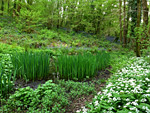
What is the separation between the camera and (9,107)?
1.85 meters

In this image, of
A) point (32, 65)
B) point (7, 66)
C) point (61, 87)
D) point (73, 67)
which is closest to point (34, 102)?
point (61, 87)

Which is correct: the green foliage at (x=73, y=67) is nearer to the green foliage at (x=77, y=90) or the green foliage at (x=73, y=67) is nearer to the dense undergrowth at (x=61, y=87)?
the dense undergrowth at (x=61, y=87)

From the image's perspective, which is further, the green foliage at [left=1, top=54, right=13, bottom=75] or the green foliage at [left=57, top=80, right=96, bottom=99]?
the green foliage at [left=1, top=54, right=13, bottom=75]

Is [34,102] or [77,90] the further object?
[77,90]

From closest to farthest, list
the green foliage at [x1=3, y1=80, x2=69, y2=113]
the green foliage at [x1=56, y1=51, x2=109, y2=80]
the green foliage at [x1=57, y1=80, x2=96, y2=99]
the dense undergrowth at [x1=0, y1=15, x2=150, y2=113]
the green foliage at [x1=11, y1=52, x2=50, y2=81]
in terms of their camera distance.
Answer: the dense undergrowth at [x1=0, y1=15, x2=150, y2=113], the green foliage at [x1=3, y1=80, x2=69, y2=113], the green foliage at [x1=57, y1=80, x2=96, y2=99], the green foliage at [x1=11, y1=52, x2=50, y2=81], the green foliage at [x1=56, y1=51, x2=109, y2=80]

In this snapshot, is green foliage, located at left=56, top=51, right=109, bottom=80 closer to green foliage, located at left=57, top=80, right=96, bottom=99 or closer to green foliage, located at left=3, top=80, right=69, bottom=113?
green foliage, located at left=57, top=80, right=96, bottom=99

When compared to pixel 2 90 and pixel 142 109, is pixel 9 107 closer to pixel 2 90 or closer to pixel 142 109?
pixel 2 90

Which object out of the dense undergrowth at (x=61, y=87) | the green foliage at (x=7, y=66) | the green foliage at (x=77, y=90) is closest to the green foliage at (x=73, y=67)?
the dense undergrowth at (x=61, y=87)

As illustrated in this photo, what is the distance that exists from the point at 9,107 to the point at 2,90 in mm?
403

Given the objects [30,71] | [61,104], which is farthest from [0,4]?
[61,104]

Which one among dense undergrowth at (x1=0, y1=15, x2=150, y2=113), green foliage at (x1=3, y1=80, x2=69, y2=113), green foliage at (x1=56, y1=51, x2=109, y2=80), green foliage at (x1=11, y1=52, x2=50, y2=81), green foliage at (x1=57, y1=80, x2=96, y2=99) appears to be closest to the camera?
dense undergrowth at (x1=0, y1=15, x2=150, y2=113)

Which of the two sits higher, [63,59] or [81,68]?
[63,59]

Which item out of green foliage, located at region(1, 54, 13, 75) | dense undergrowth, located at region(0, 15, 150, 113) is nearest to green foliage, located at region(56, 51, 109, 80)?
dense undergrowth, located at region(0, 15, 150, 113)

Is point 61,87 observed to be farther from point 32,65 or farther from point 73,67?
point 32,65
